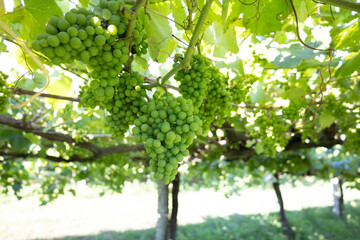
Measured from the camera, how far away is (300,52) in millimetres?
1422

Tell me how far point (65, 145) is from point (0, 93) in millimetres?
2361

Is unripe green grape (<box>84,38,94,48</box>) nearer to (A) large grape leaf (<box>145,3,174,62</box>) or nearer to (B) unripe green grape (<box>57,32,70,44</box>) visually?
(B) unripe green grape (<box>57,32,70,44</box>)

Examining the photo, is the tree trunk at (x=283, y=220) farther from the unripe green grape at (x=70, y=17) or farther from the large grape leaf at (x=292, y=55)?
the unripe green grape at (x=70, y=17)

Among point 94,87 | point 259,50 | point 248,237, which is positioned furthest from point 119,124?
point 248,237

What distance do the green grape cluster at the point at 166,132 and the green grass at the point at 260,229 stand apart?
21.5 ft

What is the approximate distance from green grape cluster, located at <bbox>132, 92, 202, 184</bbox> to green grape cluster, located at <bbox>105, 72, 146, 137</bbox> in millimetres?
69

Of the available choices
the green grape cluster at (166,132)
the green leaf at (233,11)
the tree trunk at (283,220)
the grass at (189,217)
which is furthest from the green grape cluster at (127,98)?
the tree trunk at (283,220)

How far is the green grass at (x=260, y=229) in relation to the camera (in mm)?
6961

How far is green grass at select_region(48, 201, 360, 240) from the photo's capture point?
22.8 feet

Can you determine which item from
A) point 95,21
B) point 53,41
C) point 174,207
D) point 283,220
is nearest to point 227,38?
point 95,21

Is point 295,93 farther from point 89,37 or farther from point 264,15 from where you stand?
point 89,37

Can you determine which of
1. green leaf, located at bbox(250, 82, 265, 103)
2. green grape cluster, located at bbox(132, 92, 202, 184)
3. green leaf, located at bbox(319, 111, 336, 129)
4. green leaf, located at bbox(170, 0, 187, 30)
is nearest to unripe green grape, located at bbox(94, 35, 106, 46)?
green grape cluster, located at bbox(132, 92, 202, 184)

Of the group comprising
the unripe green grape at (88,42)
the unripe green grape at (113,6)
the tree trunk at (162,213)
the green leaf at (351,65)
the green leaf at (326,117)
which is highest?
the green leaf at (326,117)

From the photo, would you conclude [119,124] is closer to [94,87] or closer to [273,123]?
[94,87]
